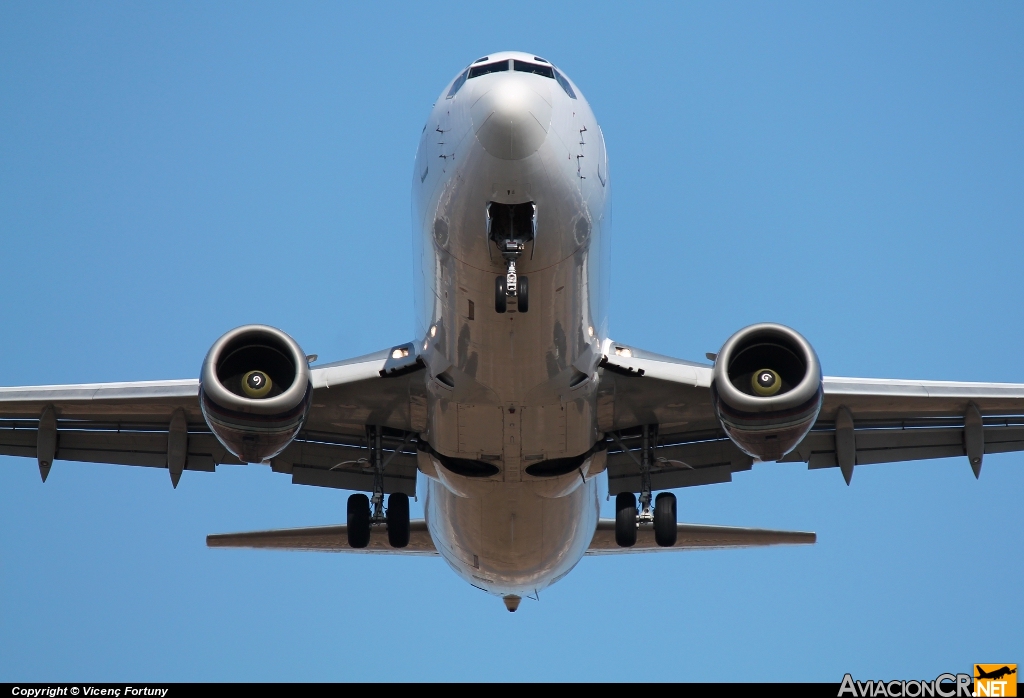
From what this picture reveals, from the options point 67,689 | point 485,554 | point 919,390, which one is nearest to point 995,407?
point 919,390

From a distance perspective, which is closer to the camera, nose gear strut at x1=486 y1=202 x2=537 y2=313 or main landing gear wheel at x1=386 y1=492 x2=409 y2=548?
nose gear strut at x1=486 y1=202 x2=537 y2=313

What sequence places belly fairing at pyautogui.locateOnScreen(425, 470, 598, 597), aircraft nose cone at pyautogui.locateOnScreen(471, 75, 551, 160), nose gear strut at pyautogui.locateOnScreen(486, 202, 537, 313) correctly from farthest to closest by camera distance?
belly fairing at pyautogui.locateOnScreen(425, 470, 598, 597) < nose gear strut at pyautogui.locateOnScreen(486, 202, 537, 313) < aircraft nose cone at pyautogui.locateOnScreen(471, 75, 551, 160)

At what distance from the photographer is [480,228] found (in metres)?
14.6

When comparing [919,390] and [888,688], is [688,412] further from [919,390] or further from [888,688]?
[888,688]

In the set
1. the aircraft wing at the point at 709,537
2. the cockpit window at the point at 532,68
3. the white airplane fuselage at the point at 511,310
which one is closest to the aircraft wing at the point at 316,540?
the white airplane fuselage at the point at 511,310

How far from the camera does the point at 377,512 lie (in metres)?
19.3

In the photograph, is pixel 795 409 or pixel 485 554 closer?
pixel 795 409

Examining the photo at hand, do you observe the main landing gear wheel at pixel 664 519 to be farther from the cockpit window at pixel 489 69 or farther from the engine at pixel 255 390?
the cockpit window at pixel 489 69

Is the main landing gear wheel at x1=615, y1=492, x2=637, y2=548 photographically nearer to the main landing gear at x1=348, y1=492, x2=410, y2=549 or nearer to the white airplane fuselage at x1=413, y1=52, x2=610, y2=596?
the white airplane fuselage at x1=413, y1=52, x2=610, y2=596

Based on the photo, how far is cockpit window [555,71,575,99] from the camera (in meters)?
15.0

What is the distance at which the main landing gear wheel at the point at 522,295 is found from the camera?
14891 millimetres

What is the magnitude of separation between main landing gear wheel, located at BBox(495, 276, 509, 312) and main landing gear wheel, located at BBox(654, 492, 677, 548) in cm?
558

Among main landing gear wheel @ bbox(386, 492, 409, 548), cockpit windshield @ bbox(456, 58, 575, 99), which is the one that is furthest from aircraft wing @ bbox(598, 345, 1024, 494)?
cockpit windshield @ bbox(456, 58, 575, 99)

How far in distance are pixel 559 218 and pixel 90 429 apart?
9382 mm
